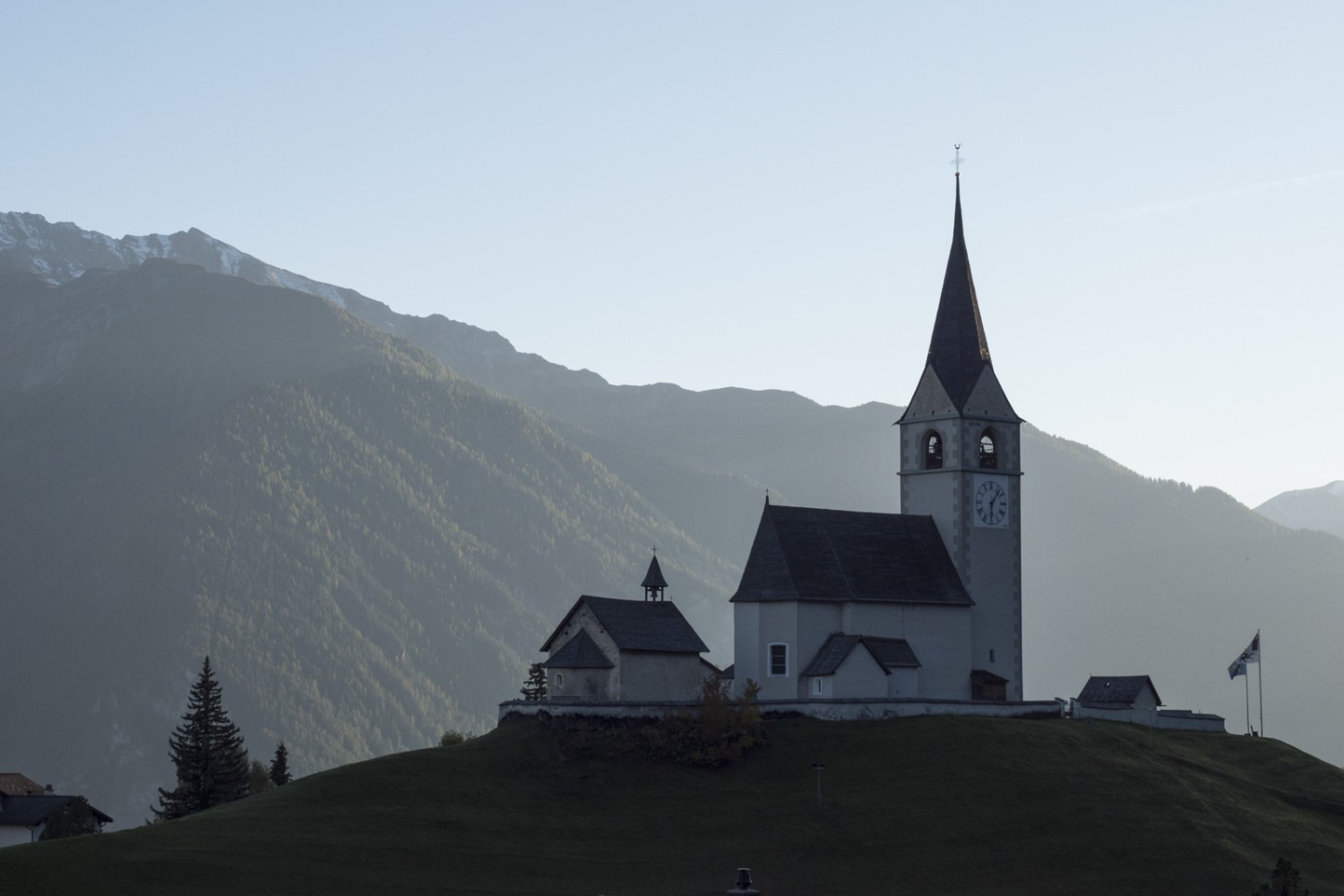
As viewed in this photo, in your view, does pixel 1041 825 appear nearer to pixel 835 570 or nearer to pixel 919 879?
pixel 919 879

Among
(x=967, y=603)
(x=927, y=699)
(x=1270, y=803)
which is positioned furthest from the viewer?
(x=967, y=603)

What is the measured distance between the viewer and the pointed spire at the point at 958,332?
3984 inches

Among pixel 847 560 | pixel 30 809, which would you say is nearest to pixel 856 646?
pixel 847 560

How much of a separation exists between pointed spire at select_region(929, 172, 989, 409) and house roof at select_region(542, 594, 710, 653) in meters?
21.5

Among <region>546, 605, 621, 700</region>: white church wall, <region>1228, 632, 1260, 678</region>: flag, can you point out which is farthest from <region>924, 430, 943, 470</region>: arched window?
<region>546, 605, 621, 700</region>: white church wall

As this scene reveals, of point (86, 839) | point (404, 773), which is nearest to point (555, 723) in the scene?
point (404, 773)

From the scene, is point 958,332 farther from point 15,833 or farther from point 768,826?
point 15,833

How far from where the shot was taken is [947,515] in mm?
98938

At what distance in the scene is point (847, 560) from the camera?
93500 mm

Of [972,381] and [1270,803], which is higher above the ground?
[972,381]

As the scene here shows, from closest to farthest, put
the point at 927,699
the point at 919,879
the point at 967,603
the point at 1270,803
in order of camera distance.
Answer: the point at 919,879 < the point at 1270,803 < the point at 927,699 < the point at 967,603

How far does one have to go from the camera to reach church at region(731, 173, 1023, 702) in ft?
298

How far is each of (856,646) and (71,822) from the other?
4517 cm

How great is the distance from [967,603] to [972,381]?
42.3 feet
